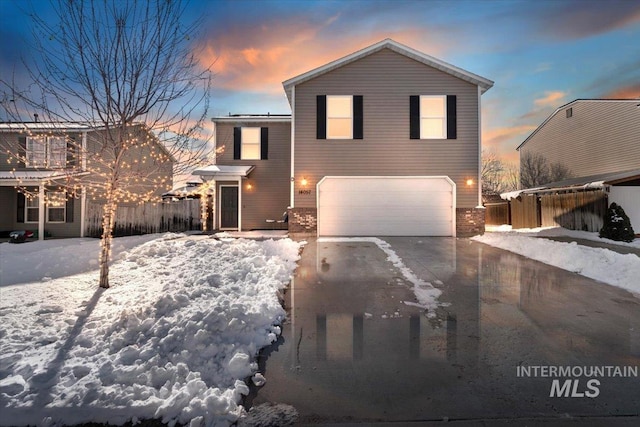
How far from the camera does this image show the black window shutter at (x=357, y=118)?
13484 mm

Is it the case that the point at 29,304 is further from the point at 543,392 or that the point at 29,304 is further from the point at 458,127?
the point at 458,127

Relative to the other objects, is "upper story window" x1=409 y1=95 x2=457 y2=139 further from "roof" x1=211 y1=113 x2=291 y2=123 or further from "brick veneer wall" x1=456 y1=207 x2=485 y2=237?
"roof" x1=211 y1=113 x2=291 y2=123

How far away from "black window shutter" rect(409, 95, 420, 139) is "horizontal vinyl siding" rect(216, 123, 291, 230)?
20.4 feet

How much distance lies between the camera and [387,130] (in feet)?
44.2

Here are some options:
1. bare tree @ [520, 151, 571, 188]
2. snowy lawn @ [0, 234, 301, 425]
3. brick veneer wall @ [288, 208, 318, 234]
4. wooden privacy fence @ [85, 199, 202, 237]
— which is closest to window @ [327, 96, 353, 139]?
brick veneer wall @ [288, 208, 318, 234]

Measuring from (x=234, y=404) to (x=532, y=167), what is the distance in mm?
30850

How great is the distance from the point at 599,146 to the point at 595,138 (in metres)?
0.62

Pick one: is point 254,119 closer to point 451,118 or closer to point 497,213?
point 451,118

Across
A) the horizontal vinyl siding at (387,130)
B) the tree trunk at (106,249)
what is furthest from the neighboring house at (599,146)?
the tree trunk at (106,249)

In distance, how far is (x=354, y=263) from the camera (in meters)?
7.78

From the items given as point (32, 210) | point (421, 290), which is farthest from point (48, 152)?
point (32, 210)

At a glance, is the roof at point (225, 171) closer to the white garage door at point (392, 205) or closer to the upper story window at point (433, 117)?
the white garage door at point (392, 205)

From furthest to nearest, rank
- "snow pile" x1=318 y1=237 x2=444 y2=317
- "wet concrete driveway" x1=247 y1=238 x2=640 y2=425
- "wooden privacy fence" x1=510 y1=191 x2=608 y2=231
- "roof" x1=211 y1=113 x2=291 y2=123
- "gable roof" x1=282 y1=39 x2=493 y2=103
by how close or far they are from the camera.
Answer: "roof" x1=211 y1=113 x2=291 y2=123 → "wooden privacy fence" x1=510 y1=191 x2=608 y2=231 → "gable roof" x1=282 y1=39 x2=493 y2=103 → "snow pile" x1=318 y1=237 x2=444 y2=317 → "wet concrete driveway" x1=247 y1=238 x2=640 y2=425

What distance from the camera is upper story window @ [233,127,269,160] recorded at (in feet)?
54.5
